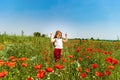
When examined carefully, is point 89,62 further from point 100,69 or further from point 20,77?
point 20,77

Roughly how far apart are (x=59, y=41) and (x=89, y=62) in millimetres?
3548

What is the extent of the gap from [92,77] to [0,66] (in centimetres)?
224

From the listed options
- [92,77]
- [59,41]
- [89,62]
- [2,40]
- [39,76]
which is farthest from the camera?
[2,40]

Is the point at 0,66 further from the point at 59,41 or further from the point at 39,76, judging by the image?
the point at 59,41

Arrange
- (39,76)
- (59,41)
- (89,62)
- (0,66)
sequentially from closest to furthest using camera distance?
(39,76), (0,66), (89,62), (59,41)

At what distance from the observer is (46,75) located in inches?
287

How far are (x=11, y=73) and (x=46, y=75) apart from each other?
98cm

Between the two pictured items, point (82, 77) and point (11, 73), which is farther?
point (11, 73)

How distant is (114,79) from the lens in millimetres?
6719

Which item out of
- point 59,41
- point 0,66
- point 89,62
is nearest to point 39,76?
point 0,66

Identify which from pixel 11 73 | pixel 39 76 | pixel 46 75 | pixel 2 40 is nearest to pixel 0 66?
pixel 11 73

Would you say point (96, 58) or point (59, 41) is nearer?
point (96, 58)

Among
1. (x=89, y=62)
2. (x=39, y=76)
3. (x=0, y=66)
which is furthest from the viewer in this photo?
(x=89, y=62)

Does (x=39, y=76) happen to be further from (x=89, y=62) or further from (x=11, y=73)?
(x=89, y=62)
